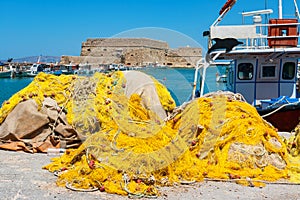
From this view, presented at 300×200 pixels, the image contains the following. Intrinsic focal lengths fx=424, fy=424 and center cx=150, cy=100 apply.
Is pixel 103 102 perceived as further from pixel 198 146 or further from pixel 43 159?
pixel 198 146

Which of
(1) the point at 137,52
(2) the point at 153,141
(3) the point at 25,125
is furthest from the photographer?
(1) the point at 137,52

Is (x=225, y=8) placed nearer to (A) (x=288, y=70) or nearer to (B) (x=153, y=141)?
(A) (x=288, y=70)

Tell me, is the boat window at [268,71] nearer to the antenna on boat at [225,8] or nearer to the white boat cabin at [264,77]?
the white boat cabin at [264,77]

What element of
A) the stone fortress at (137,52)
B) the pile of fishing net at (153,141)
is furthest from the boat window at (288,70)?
the pile of fishing net at (153,141)

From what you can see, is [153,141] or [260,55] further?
[260,55]

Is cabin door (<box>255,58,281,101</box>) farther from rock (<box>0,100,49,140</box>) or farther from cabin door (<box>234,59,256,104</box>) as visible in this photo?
rock (<box>0,100,49,140</box>)

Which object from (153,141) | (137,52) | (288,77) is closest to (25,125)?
(153,141)

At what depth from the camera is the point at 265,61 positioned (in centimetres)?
1377

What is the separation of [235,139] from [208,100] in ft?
3.94

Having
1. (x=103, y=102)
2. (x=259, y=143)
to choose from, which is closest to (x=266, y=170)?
(x=259, y=143)

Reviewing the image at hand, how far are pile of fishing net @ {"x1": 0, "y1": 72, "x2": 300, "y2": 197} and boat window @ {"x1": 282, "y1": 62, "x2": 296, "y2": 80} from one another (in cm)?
601

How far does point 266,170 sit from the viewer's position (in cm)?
668

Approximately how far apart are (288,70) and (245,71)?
54.0 inches

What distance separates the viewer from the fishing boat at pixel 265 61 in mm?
12703
